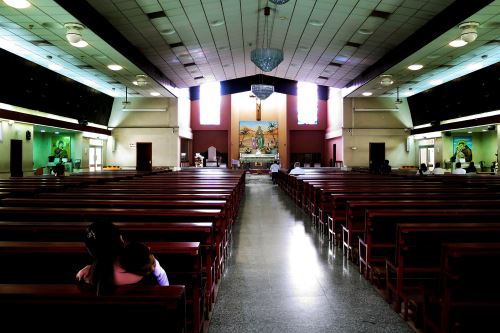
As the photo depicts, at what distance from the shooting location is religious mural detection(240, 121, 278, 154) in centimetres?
2434

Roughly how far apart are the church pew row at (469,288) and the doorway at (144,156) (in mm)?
16703

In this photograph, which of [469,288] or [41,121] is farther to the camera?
[41,121]

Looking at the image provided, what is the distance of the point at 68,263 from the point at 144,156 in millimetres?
16197

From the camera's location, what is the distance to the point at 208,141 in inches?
932

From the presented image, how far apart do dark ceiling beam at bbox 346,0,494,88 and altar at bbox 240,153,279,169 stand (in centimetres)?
1032

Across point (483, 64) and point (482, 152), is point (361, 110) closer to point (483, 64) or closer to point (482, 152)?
point (482, 152)

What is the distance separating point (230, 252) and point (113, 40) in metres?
6.90

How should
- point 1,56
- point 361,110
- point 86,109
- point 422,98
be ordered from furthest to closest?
point 361,110 < point 422,98 < point 86,109 < point 1,56

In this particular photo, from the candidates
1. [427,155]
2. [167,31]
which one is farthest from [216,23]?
[427,155]

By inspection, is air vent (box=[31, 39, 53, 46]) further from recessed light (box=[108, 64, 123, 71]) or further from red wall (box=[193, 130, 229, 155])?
red wall (box=[193, 130, 229, 155])

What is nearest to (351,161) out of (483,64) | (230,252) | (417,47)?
(483,64)

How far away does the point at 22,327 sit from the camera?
4.16 feet

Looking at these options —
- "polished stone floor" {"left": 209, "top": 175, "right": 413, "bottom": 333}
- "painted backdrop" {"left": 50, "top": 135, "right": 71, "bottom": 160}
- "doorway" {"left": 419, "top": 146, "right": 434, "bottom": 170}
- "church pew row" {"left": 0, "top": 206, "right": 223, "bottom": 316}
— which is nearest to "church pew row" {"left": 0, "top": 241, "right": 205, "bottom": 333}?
"polished stone floor" {"left": 209, "top": 175, "right": 413, "bottom": 333}

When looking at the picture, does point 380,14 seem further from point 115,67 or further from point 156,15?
point 115,67
